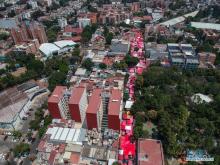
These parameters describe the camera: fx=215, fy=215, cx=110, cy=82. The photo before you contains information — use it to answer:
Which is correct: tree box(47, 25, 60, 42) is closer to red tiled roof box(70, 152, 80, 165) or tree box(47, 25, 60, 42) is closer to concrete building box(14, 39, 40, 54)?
concrete building box(14, 39, 40, 54)

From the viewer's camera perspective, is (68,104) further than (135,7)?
No

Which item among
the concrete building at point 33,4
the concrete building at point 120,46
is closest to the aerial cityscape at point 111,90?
the concrete building at point 120,46

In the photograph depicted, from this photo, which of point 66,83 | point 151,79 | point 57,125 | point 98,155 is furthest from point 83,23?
point 98,155

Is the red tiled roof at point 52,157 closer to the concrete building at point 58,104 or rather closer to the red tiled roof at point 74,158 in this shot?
the red tiled roof at point 74,158

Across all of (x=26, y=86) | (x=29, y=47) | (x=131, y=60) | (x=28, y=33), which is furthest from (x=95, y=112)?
(x=28, y=33)

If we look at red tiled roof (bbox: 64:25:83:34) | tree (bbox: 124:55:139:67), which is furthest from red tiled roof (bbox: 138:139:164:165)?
red tiled roof (bbox: 64:25:83:34)

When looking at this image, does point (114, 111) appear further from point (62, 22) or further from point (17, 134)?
point (62, 22)
